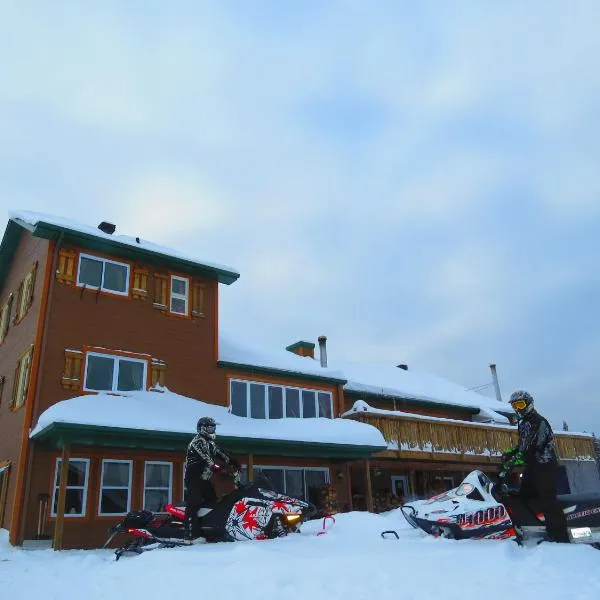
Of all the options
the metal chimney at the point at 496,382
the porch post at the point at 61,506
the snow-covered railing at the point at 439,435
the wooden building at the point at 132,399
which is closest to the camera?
the porch post at the point at 61,506

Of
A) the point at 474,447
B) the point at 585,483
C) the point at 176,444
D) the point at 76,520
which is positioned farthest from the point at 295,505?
the point at 585,483

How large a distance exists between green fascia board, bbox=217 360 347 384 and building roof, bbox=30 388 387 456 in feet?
4.64

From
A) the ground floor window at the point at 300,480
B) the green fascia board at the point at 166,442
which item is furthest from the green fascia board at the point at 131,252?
the ground floor window at the point at 300,480

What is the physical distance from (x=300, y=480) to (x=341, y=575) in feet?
46.3

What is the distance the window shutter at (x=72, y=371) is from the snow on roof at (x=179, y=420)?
0.72 meters

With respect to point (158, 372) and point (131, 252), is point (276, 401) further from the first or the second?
point (131, 252)

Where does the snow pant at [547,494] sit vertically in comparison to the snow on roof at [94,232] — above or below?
below

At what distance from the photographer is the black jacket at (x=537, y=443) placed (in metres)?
6.51

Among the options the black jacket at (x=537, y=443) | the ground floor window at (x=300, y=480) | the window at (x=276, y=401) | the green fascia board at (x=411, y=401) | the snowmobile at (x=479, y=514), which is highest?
the green fascia board at (x=411, y=401)

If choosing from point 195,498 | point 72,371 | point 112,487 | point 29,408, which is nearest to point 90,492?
point 112,487

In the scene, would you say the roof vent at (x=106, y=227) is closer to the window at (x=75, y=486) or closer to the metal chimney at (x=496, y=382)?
the window at (x=75, y=486)

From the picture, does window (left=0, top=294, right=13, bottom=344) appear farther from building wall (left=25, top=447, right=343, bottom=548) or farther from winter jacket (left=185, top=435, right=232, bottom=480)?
winter jacket (left=185, top=435, right=232, bottom=480)

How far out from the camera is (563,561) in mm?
4961

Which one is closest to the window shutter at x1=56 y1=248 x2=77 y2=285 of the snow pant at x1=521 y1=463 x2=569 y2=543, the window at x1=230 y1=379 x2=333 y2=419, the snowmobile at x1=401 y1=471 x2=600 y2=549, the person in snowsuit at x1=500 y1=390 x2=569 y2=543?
the window at x1=230 y1=379 x2=333 y2=419
